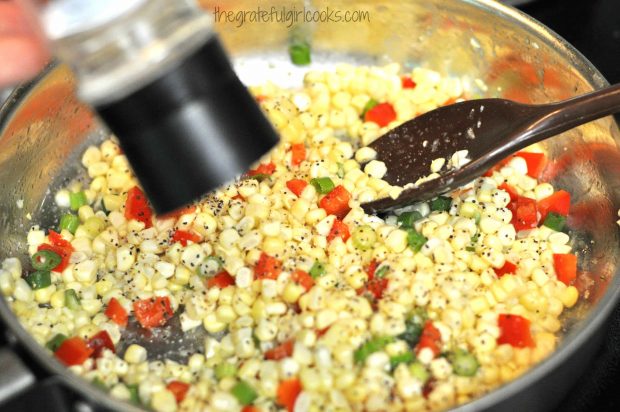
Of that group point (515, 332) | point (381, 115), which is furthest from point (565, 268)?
point (381, 115)

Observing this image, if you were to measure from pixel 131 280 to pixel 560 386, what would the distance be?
2.64 feet

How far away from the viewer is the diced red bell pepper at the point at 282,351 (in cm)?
130

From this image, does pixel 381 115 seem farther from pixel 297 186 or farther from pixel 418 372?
pixel 418 372

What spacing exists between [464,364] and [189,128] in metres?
0.66

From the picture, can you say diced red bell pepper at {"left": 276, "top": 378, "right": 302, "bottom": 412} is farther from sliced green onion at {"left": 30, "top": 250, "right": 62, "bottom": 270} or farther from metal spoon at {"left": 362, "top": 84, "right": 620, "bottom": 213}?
sliced green onion at {"left": 30, "top": 250, "right": 62, "bottom": 270}

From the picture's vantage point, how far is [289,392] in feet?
4.12

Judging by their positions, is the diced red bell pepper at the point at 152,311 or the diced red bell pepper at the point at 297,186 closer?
the diced red bell pepper at the point at 152,311

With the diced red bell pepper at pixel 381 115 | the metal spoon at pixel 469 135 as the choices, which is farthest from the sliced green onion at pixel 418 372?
the diced red bell pepper at pixel 381 115

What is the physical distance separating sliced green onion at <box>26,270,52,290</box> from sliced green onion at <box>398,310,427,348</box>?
0.70 m

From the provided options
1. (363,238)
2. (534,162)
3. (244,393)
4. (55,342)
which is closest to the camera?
(244,393)

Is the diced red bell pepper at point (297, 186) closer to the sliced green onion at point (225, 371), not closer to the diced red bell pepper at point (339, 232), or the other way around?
the diced red bell pepper at point (339, 232)

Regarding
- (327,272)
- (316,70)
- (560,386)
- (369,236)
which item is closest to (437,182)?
(369,236)

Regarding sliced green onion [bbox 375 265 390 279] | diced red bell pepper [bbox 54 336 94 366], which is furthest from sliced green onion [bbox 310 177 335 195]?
diced red bell pepper [bbox 54 336 94 366]

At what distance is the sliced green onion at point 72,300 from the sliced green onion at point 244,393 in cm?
38
